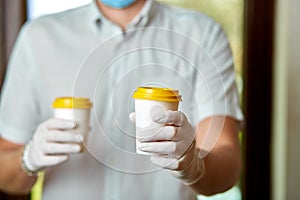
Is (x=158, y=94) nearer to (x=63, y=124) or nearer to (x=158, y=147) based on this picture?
(x=158, y=147)

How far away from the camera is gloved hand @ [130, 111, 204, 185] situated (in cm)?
58

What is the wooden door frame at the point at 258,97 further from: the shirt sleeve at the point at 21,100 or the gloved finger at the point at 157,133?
the gloved finger at the point at 157,133

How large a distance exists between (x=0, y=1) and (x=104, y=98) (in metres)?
0.84

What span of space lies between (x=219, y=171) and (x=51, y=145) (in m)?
0.24

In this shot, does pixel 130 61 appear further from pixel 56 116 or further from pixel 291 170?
pixel 291 170

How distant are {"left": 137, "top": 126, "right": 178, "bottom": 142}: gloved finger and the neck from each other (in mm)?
330

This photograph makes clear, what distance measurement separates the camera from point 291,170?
4.91 ft

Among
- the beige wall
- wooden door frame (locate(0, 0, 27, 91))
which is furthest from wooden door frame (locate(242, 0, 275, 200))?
wooden door frame (locate(0, 0, 27, 91))

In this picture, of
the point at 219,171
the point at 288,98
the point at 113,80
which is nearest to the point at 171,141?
the point at 113,80

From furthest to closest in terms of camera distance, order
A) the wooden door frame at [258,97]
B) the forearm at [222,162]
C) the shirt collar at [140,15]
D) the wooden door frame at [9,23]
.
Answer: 1. the wooden door frame at [258,97]
2. the wooden door frame at [9,23]
3. the shirt collar at [140,15]
4. the forearm at [222,162]

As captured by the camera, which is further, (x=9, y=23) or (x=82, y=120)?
(x=9, y=23)

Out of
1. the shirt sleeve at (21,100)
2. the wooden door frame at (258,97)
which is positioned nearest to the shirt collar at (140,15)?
the shirt sleeve at (21,100)

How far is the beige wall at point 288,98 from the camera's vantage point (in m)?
1.47

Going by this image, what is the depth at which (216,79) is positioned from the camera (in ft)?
2.31
